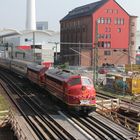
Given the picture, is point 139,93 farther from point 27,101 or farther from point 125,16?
point 125,16

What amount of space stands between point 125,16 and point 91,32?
12345 mm

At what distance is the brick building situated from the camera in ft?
324

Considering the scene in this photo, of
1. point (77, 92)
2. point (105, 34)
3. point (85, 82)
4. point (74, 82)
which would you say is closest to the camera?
point (77, 92)

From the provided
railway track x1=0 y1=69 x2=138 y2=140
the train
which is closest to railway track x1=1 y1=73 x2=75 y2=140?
railway track x1=0 y1=69 x2=138 y2=140

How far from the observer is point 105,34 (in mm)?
100750

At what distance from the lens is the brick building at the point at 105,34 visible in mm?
98631

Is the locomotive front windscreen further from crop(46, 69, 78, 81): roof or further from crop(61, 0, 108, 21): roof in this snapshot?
crop(61, 0, 108, 21): roof

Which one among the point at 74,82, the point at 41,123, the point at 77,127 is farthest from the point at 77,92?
the point at 77,127

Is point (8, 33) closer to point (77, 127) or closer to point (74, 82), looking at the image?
point (74, 82)

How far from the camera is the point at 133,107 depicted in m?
34.3

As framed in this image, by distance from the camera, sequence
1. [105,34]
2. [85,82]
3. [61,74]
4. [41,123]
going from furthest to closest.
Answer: [105,34]
[61,74]
[85,82]
[41,123]

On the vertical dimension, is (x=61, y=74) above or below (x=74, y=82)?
above

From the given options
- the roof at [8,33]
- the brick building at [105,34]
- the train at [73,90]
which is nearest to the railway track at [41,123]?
the train at [73,90]

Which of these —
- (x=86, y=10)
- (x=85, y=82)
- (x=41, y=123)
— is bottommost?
Result: (x=41, y=123)
